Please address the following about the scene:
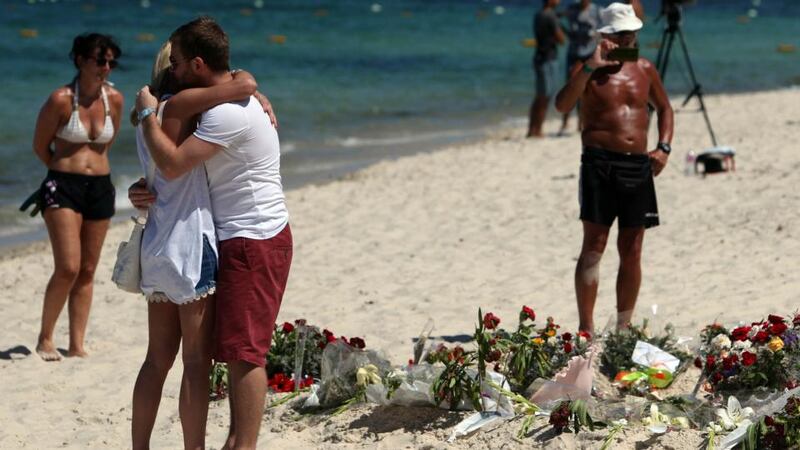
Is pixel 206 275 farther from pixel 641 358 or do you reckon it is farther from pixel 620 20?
pixel 620 20

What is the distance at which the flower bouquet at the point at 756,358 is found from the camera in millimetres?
4898

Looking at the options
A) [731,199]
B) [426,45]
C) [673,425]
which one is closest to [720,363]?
[673,425]

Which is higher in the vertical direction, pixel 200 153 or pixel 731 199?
pixel 200 153

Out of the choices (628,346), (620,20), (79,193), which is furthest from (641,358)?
(79,193)

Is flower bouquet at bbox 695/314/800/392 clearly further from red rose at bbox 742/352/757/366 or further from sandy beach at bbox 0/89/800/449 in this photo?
sandy beach at bbox 0/89/800/449

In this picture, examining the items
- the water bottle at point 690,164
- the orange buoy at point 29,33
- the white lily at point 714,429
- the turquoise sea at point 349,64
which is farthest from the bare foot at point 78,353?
the orange buoy at point 29,33

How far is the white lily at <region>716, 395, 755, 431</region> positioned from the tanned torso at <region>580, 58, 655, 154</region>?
1.73m

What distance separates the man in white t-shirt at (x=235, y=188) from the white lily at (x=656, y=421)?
147 cm

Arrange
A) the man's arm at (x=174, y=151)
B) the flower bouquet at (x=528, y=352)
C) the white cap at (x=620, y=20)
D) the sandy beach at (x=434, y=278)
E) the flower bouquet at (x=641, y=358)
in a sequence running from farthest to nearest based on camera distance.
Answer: the white cap at (x=620, y=20) → the flower bouquet at (x=641, y=358) → the sandy beach at (x=434, y=278) → the flower bouquet at (x=528, y=352) → the man's arm at (x=174, y=151)

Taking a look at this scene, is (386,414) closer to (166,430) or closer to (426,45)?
(166,430)

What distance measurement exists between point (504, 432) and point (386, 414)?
1.93ft

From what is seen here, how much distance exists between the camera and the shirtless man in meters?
5.90

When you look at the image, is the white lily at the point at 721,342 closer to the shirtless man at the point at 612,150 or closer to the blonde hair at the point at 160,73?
the shirtless man at the point at 612,150

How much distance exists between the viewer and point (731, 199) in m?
9.77
